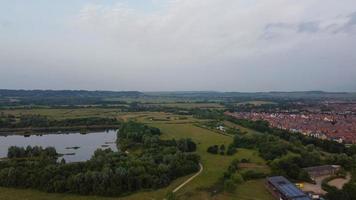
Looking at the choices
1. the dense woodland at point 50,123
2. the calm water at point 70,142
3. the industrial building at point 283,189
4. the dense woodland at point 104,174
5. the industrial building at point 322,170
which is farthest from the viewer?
the dense woodland at point 50,123

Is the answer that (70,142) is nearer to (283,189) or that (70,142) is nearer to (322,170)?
(322,170)

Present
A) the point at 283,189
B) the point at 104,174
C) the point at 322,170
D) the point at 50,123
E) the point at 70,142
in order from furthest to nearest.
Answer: the point at 50,123 < the point at 70,142 < the point at 322,170 < the point at 104,174 < the point at 283,189

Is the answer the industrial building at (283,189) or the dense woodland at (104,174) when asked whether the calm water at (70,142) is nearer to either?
the dense woodland at (104,174)

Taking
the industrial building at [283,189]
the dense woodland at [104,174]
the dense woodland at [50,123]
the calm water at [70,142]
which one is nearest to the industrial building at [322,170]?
the industrial building at [283,189]

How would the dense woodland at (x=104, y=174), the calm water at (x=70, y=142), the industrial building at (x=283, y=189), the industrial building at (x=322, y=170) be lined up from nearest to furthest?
the industrial building at (x=283, y=189) < the dense woodland at (x=104, y=174) < the industrial building at (x=322, y=170) < the calm water at (x=70, y=142)

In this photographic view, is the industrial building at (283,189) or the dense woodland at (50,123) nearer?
the industrial building at (283,189)

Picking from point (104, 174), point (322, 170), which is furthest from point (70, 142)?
point (322, 170)

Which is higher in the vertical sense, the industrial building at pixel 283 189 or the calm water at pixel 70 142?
the industrial building at pixel 283 189

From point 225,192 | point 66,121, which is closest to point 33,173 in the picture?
point 225,192

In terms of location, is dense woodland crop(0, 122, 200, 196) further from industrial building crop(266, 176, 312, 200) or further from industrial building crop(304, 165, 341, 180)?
industrial building crop(304, 165, 341, 180)

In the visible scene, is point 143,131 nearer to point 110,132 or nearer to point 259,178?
point 110,132
